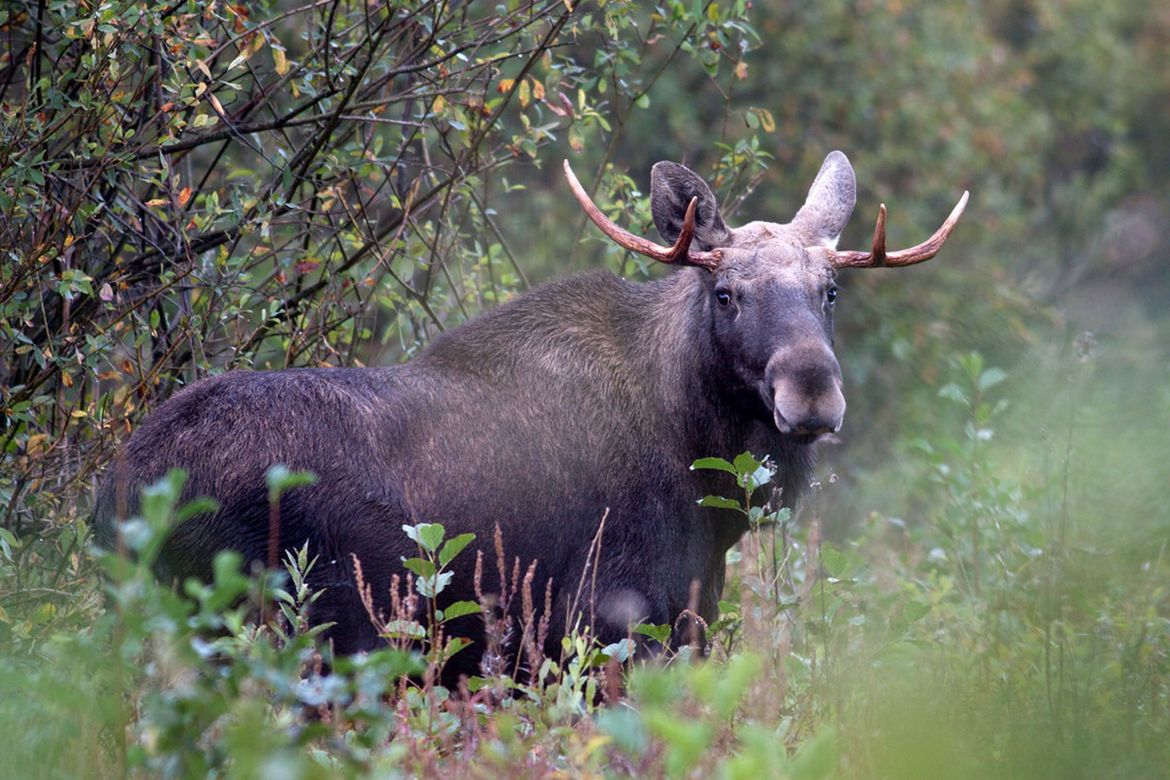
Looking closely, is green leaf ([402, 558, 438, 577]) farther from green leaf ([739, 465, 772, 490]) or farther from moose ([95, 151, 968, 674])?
green leaf ([739, 465, 772, 490])

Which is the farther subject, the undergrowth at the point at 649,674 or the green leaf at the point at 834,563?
the green leaf at the point at 834,563

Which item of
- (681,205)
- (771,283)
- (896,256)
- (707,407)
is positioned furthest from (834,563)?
(681,205)

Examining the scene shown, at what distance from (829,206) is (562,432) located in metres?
1.57

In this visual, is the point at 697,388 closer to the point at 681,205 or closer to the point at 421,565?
the point at 681,205

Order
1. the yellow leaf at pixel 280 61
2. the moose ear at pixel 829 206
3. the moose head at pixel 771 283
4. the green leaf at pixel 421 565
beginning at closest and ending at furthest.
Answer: the green leaf at pixel 421 565 < the moose head at pixel 771 283 < the yellow leaf at pixel 280 61 < the moose ear at pixel 829 206

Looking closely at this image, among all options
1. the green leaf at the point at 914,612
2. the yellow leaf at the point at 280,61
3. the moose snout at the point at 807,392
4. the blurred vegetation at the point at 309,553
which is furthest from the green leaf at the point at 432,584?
the yellow leaf at the point at 280,61

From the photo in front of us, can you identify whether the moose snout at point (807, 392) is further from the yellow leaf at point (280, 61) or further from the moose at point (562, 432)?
the yellow leaf at point (280, 61)

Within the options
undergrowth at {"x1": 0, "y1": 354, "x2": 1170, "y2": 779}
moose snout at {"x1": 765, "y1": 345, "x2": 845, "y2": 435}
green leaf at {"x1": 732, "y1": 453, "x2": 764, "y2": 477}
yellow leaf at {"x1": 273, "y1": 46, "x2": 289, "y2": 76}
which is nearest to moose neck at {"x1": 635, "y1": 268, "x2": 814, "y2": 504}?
undergrowth at {"x1": 0, "y1": 354, "x2": 1170, "y2": 779}

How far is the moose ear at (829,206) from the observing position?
19.2 ft

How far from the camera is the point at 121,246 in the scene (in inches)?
241

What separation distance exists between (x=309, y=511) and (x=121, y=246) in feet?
6.35

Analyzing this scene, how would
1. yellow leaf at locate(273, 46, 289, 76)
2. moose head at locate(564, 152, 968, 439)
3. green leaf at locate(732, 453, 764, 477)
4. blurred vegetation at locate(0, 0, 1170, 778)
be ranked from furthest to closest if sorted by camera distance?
yellow leaf at locate(273, 46, 289, 76) < moose head at locate(564, 152, 968, 439) < green leaf at locate(732, 453, 764, 477) < blurred vegetation at locate(0, 0, 1170, 778)

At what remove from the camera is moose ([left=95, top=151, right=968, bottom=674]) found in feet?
15.8

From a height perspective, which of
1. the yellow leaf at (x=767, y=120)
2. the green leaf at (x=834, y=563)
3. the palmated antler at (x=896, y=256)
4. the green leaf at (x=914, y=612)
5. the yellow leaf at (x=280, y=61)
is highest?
the yellow leaf at (x=280, y=61)
